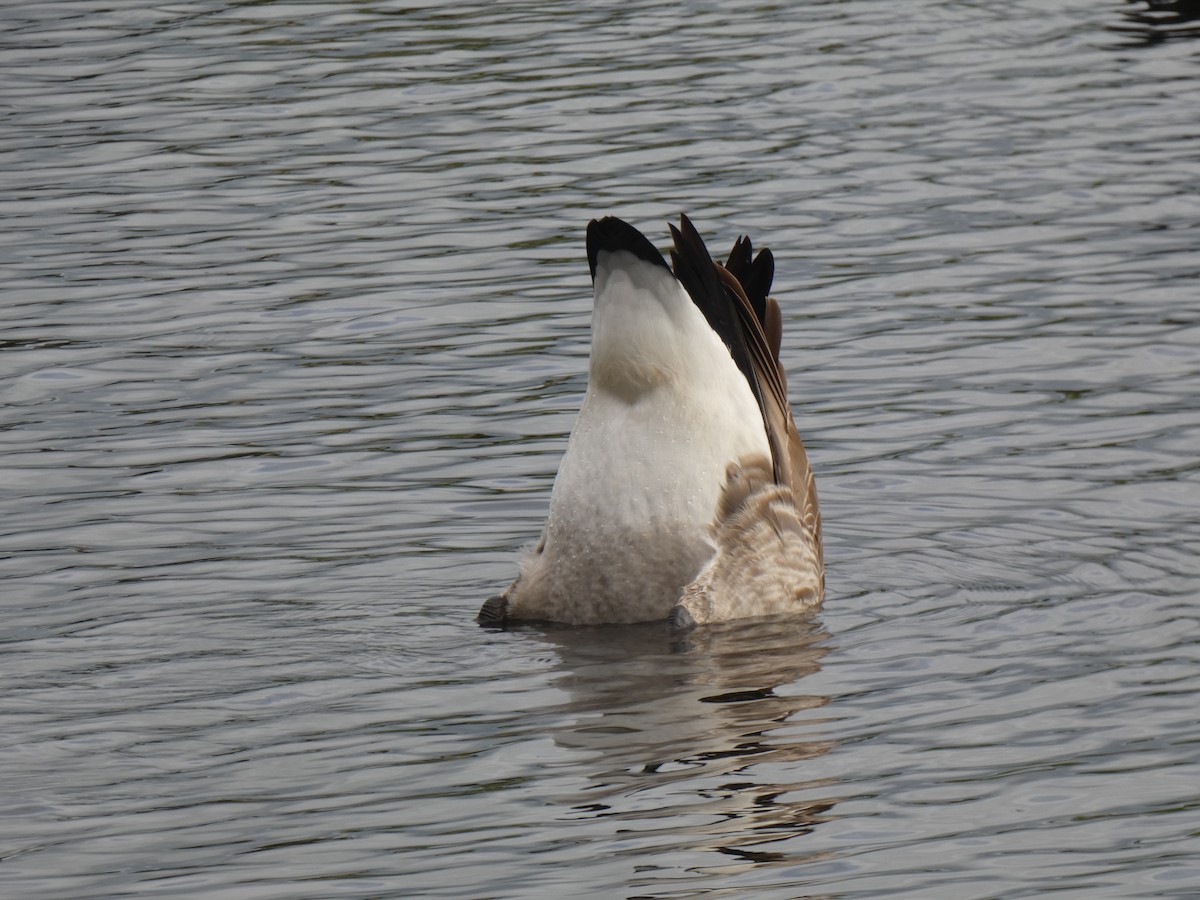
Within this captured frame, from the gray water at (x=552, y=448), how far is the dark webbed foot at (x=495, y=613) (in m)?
0.10

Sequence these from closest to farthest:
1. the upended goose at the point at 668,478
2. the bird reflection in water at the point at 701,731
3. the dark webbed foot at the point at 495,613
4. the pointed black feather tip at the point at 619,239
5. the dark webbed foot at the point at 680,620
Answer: the bird reflection in water at the point at 701,731
the pointed black feather tip at the point at 619,239
the upended goose at the point at 668,478
the dark webbed foot at the point at 680,620
the dark webbed foot at the point at 495,613

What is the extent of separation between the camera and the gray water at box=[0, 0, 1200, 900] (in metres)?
7.09

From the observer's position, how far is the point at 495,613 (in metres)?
9.41

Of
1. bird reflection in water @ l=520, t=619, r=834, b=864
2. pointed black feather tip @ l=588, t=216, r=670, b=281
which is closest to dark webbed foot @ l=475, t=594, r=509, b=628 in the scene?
bird reflection in water @ l=520, t=619, r=834, b=864

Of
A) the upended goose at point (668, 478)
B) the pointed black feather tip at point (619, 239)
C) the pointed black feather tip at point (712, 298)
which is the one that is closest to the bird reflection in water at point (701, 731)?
the upended goose at point (668, 478)

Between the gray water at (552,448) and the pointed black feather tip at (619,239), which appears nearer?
the gray water at (552,448)

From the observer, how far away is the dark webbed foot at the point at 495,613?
9.41 m

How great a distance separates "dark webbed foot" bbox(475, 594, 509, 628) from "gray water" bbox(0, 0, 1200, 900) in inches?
4.1

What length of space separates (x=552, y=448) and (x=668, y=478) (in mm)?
2741

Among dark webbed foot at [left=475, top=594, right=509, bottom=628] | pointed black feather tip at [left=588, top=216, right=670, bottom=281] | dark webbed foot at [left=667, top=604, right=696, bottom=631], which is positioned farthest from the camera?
dark webbed foot at [left=475, top=594, right=509, bottom=628]

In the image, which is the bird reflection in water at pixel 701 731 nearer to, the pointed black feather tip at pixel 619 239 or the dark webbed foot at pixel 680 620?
the dark webbed foot at pixel 680 620

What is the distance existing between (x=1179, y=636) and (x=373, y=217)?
8.93 meters

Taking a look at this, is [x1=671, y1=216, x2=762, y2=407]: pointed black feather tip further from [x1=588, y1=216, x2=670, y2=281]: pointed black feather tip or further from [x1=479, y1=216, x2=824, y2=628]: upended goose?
[x1=588, y1=216, x2=670, y2=281]: pointed black feather tip

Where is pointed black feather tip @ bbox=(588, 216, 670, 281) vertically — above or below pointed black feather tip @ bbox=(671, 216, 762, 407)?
above
